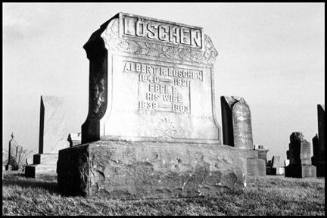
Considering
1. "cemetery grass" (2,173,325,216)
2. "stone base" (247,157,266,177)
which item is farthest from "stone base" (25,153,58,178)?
"stone base" (247,157,266,177)

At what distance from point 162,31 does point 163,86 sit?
2.71 feet

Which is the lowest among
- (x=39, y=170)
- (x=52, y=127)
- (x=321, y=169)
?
(x=321, y=169)

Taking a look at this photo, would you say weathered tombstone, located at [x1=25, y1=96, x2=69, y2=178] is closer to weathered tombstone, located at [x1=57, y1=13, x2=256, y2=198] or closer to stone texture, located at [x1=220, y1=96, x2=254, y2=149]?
stone texture, located at [x1=220, y1=96, x2=254, y2=149]

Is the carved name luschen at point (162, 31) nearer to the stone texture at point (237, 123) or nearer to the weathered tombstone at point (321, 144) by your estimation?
the stone texture at point (237, 123)

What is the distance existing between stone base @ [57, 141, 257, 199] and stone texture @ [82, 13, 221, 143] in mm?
313

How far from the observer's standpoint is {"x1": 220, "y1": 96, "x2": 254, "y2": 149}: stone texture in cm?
1225

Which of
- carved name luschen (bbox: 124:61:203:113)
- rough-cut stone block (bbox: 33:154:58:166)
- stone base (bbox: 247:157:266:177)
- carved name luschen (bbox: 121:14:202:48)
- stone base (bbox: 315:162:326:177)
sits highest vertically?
carved name luschen (bbox: 121:14:202:48)

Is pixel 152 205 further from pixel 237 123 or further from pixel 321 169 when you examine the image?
pixel 321 169

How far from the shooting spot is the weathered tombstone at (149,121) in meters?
4.80

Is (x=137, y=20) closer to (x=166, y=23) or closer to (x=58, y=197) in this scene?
(x=166, y=23)

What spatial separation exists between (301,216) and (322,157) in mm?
12141

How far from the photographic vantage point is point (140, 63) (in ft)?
18.0

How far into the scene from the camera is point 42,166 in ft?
33.9

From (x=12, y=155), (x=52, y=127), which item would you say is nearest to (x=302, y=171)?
(x=52, y=127)
